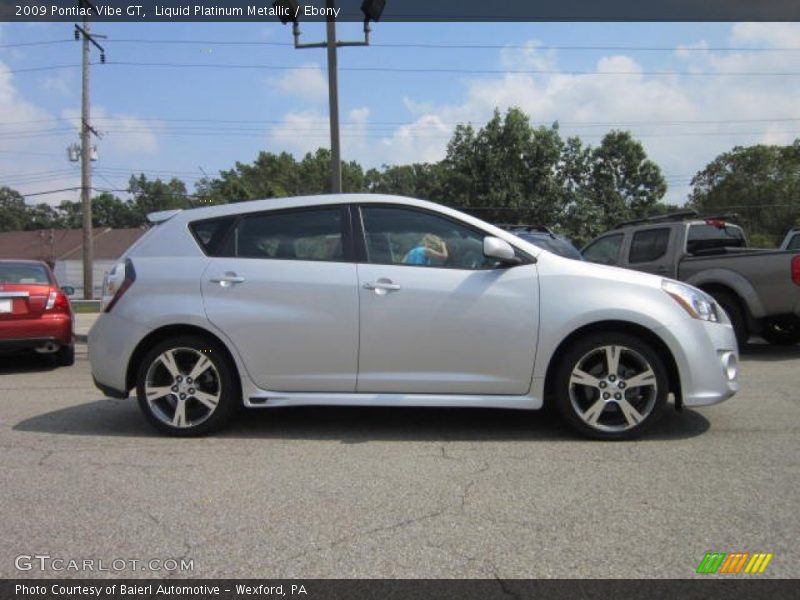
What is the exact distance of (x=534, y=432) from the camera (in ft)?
16.6

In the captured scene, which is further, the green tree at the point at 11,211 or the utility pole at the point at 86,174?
the green tree at the point at 11,211

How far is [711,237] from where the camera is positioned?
10008 mm

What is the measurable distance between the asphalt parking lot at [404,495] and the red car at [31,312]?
116 inches

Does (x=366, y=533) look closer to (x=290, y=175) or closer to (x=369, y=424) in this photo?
(x=369, y=424)

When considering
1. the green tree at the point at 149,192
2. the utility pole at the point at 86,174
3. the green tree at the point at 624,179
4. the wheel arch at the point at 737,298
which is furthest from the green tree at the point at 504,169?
the green tree at the point at 149,192

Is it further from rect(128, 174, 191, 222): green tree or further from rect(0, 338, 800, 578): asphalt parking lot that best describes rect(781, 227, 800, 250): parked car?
rect(128, 174, 191, 222): green tree

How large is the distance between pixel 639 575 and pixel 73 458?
371 centimetres

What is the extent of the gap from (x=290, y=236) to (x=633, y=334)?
258 cm

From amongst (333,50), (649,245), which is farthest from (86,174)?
(649,245)

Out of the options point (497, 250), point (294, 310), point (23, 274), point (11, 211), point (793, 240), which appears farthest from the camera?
point (11, 211)

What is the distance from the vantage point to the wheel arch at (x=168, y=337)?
495cm

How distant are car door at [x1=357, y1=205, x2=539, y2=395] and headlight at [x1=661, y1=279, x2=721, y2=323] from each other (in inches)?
38.0

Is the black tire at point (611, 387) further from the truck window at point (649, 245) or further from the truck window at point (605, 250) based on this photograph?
the truck window at point (605, 250)

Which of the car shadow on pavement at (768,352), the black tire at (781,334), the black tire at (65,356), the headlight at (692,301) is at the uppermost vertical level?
the headlight at (692,301)
